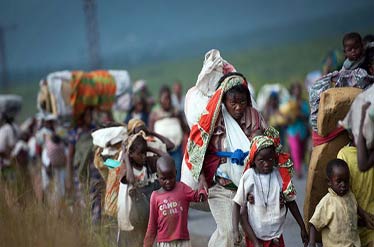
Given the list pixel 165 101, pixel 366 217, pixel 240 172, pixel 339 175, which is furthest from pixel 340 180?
pixel 165 101

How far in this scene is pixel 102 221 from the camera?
9.37m

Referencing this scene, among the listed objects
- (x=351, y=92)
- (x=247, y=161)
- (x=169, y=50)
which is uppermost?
(x=351, y=92)

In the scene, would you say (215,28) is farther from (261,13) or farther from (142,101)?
(142,101)

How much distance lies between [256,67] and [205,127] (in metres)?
23.6

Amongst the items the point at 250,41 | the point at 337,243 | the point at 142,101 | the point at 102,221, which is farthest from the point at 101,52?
the point at 337,243

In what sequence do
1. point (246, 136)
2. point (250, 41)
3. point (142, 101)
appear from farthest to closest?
1. point (250, 41)
2. point (142, 101)
3. point (246, 136)

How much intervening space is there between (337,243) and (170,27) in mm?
28042

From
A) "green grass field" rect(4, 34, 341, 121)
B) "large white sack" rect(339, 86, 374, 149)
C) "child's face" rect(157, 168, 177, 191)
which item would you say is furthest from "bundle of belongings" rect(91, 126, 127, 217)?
"green grass field" rect(4, 34, 341, 121)

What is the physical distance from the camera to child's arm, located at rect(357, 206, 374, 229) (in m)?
7.38

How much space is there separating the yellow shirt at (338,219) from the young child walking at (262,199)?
17cm

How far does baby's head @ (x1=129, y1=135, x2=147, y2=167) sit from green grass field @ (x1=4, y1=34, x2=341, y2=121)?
65.3 feet

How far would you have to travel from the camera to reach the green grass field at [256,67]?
30.0 m

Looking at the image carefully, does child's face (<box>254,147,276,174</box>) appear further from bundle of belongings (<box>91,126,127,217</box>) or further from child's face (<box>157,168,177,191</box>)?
bundle of belongings (<box>91,126,127,217</box>)

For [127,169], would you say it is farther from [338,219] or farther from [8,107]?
[8,107]
